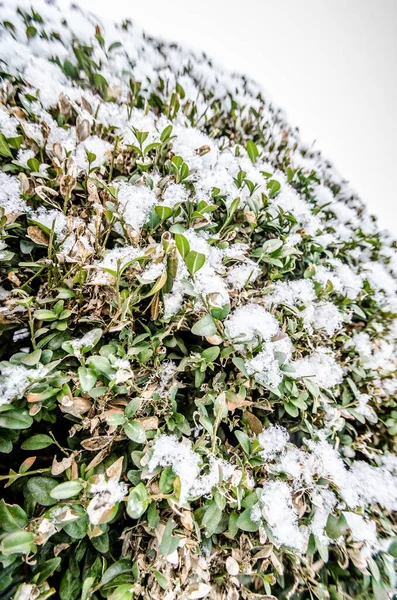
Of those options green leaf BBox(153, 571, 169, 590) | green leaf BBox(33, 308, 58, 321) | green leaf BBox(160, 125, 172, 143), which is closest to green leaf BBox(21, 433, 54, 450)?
green leaf BBox(33, 308, 58, 321)

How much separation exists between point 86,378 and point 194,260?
0.47 meters

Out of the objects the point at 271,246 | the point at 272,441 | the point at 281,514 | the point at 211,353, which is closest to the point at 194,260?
the point at 211,353

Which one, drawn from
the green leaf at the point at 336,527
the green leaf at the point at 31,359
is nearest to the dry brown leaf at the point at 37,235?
the green leaf at the point at 31,359

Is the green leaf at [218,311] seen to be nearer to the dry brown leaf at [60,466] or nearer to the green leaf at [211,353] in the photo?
the green leaf at [211,353]

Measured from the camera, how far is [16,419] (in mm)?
854

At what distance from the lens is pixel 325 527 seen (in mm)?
1092

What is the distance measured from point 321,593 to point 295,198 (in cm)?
177

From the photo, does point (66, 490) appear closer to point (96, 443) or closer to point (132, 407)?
point (96, 443)

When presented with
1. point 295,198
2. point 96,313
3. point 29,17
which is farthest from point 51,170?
point 29,17

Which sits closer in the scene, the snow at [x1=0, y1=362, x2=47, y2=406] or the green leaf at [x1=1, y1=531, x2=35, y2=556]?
the green leaf at [x1=1, y1=531, x2=35, y2=556]

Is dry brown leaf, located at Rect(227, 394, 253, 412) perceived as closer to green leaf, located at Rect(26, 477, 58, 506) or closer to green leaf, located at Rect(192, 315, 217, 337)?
green leaf, located at Rect(192, 315, 217, 337)

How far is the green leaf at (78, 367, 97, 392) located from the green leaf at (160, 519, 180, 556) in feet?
1.45

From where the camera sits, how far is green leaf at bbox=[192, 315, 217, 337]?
3.14ft

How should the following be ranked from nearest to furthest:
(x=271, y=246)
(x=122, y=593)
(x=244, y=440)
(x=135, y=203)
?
(x=122, y=593) < (x=244, y=440) < (x=135, y=203) < (x=271, y=246)
